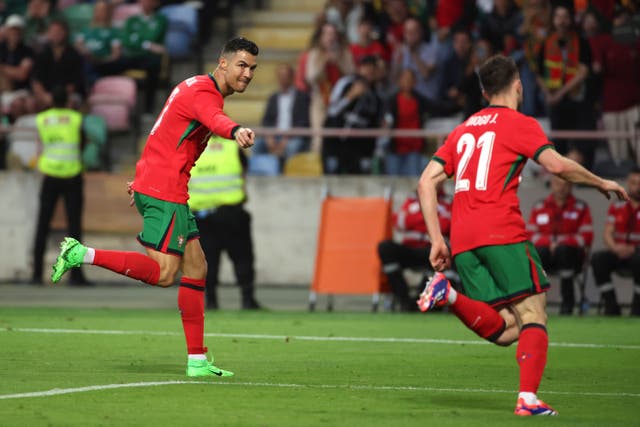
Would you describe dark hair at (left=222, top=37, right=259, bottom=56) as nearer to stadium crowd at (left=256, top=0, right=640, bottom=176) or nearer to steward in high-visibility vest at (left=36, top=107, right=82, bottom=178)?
stadium crowd at (left=256, top=0, right=640, bottom=176)

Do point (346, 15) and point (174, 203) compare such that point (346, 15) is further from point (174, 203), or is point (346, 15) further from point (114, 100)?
point (174, 203)

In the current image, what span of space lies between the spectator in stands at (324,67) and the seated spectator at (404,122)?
1.10 metres

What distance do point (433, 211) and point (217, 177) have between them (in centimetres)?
883

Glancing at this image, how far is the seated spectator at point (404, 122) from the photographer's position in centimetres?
2069

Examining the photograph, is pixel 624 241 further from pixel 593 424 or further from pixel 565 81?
pixel 593 424

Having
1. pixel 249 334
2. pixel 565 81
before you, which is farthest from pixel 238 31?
pixel 249 334

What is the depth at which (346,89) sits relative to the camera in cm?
2061

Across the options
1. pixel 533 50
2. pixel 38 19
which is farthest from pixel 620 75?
pixel 38 19

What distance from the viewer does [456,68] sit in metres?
21.4

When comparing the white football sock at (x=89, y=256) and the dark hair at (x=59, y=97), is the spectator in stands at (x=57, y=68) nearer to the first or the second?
the dark hair at (x=59, y=97)

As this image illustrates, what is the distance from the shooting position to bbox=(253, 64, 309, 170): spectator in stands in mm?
21438

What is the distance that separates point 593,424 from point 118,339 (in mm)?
6063

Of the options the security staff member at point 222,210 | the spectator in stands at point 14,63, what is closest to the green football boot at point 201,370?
the security staff member at point 222,210

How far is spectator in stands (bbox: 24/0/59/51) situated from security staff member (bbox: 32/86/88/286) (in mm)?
3945
